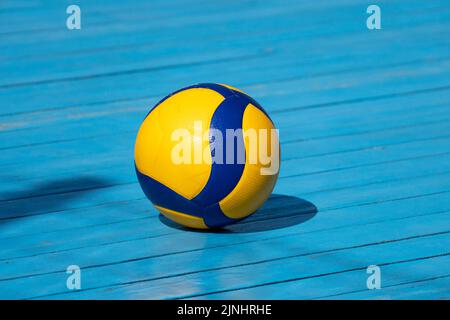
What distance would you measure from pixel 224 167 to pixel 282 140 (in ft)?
5.61

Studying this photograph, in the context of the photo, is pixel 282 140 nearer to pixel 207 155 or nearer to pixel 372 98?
pixel 372 98

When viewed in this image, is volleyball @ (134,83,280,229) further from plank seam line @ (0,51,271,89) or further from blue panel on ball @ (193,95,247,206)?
plank seam line @ (0,51,271,89)

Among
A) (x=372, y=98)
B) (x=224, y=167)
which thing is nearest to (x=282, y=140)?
(x=372, y=98)

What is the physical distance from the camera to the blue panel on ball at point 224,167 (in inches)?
182

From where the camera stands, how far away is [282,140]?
6285 millimetres

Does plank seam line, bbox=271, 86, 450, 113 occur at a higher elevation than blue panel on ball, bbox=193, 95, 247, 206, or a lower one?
higher

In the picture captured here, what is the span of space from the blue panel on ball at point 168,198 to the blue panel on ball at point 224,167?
0.18 ft

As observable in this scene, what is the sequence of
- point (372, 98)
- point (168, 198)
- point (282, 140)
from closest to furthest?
point (168, 198) < point (282, 140) < point (372, 98)

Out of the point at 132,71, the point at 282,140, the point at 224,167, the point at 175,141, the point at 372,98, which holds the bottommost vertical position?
the point at 224,167

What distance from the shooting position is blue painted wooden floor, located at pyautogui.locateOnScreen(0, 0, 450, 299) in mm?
4562

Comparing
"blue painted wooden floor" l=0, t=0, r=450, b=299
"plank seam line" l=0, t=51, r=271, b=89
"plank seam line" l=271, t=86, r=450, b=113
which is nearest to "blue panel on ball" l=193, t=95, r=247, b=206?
"blue painted wooden floor" l=0, t=0, r=450, b=299
